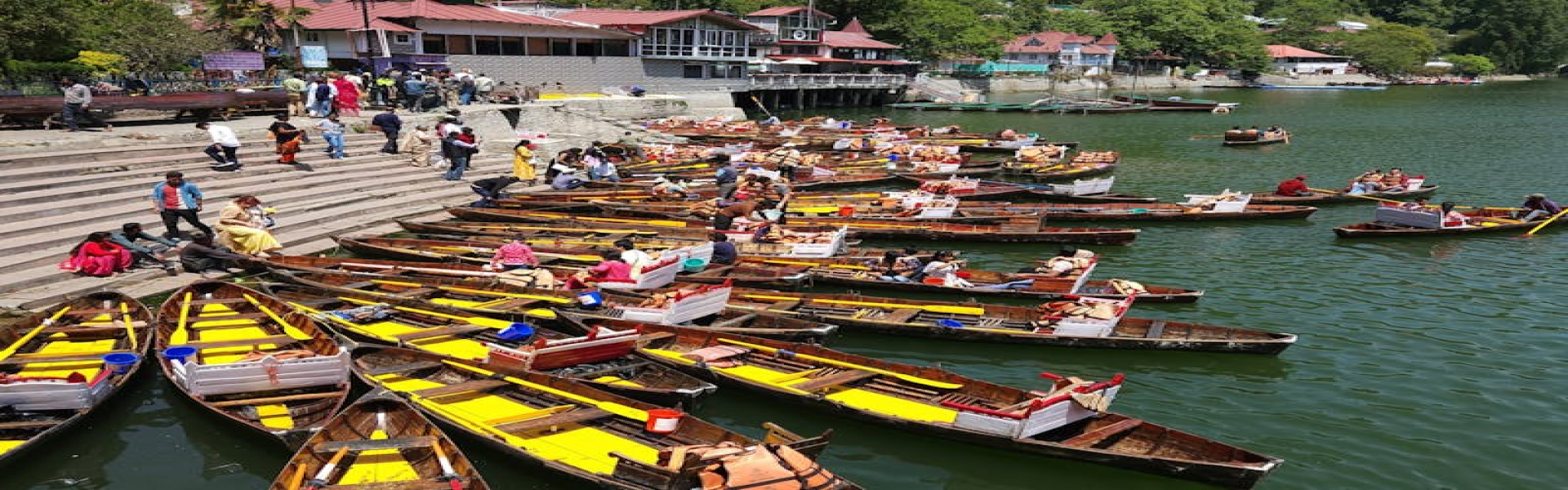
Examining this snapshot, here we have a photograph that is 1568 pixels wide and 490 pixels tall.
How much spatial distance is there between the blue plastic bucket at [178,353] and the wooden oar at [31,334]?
7.45 feet

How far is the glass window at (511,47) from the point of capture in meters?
58.1

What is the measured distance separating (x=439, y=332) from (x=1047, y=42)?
112m

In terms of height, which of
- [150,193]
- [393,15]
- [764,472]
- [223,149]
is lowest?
[764,472]

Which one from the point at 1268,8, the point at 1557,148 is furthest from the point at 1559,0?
the point at 1557,148

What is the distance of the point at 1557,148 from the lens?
47062 millimetres

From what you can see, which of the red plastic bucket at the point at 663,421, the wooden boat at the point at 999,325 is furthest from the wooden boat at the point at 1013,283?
the red plastic bucket at the point at 663,421

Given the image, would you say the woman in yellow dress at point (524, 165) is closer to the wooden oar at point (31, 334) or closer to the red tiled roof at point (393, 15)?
the wooden oar at point (31, 334)

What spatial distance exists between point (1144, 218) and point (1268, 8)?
15864 cm

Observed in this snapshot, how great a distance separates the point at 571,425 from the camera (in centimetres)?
1140

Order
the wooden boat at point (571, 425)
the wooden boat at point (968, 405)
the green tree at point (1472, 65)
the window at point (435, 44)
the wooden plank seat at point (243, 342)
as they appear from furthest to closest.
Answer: the green tree at point (1472, 65), the window at point (435, 44), the wooden plank seat at point (243, 342), the wooden boat at point (968, 405), the wooden boat at point (571, 425)

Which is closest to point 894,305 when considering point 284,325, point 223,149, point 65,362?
point 284,325

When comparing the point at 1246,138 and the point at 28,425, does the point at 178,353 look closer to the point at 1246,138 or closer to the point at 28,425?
the point at 28,425

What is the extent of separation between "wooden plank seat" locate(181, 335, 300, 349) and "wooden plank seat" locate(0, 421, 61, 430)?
8.28ft

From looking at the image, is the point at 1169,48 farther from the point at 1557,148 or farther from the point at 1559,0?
the point at 1557,148
